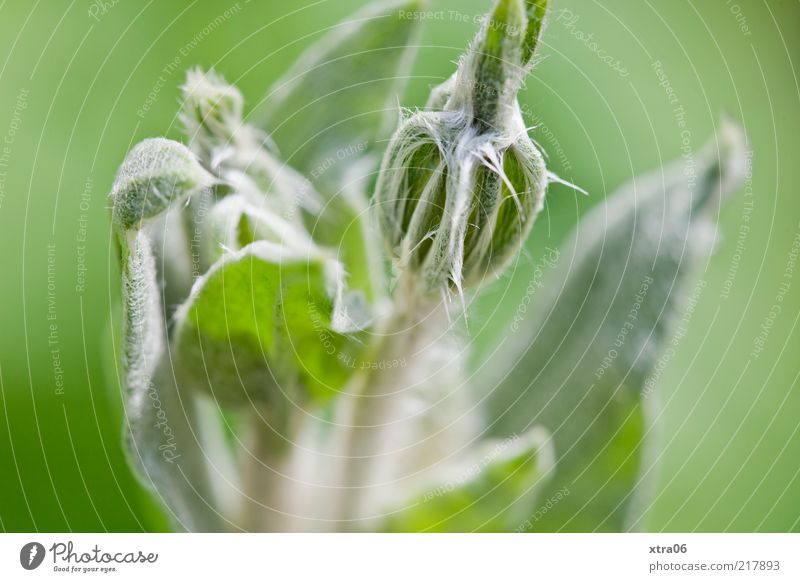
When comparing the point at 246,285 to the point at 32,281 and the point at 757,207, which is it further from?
the point at 757,207

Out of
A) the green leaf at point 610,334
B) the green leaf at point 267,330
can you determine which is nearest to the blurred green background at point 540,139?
the green leaf at point 610,334

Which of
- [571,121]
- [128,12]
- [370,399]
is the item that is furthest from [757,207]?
[128,12]

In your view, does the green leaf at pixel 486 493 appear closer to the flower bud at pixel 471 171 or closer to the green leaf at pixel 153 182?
the flower bud at pixel 471 171

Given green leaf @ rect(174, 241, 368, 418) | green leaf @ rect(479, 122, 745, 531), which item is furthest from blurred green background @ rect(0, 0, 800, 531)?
green leaf @ rect(174, 241, 368, 418)

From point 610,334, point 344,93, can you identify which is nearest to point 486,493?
point 610,334

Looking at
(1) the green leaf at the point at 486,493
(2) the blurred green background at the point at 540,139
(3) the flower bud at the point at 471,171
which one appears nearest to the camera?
(3) the flower bud at the point at 471,171

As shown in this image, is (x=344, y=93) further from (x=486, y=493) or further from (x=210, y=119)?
(x=486, y=493)
